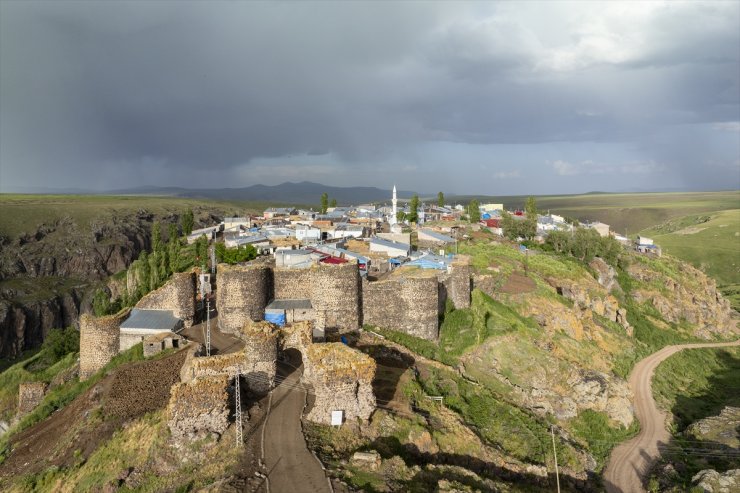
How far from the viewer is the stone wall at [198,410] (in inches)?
695

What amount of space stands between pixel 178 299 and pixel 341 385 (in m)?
17.6

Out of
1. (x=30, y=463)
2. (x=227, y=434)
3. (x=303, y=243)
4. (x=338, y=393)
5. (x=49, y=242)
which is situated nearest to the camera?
(x=227, y=434)

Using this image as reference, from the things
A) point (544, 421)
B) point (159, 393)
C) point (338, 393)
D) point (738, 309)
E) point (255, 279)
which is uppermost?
point (255, 279)

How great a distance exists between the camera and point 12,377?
40.1m

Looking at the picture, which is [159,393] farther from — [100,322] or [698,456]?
[698,456]

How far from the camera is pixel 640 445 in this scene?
31.6m

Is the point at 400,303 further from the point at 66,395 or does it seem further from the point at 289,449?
the point at 66,395

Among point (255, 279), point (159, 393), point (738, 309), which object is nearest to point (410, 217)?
point (738, 309)

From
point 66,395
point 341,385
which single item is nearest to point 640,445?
point 341,385

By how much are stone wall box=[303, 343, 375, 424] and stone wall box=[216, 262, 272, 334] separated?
11355mm

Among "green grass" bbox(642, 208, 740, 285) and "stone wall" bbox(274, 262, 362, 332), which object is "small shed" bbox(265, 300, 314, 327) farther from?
"green grass" bbox(642, 208, 740, 285)

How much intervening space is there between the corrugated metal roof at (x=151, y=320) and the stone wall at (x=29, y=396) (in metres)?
7.87

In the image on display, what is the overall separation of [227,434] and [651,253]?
270ft

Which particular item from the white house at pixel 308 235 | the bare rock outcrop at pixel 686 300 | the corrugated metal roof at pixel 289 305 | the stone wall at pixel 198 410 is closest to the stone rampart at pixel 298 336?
the stone wall at pixel 198 410
